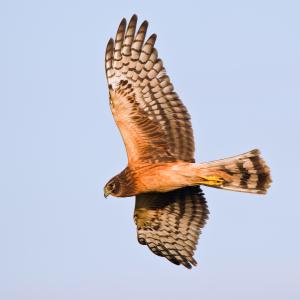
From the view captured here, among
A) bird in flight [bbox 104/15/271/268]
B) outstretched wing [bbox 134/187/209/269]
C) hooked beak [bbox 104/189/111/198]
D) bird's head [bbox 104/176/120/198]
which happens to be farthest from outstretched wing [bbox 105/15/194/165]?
outstretched wing [bbox 134/187/209/269]

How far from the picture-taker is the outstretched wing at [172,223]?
12.9 meters

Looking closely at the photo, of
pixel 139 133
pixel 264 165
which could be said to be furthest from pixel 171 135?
pixel 264 165

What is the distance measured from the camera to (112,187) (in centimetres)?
1214

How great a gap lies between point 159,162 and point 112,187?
804 mm

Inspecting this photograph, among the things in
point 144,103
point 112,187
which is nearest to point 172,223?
point 112,187

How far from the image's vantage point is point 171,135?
12.4 metres

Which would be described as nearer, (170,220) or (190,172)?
(190,172)

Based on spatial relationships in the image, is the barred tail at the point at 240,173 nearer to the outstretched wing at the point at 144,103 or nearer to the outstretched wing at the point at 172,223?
the outstretched wing at the point at 144,103

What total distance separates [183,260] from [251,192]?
74.0 inches

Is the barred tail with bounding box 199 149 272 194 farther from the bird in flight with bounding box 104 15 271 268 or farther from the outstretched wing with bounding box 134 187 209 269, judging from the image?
the outstretched wing with bounding box 134 187 209 269

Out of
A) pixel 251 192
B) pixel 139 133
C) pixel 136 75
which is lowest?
pixel 251 192

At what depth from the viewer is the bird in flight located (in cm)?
1199

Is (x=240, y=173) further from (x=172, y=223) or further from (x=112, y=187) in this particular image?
(x=112, y=187)

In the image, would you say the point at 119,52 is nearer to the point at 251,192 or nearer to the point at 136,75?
the point at 136,75
